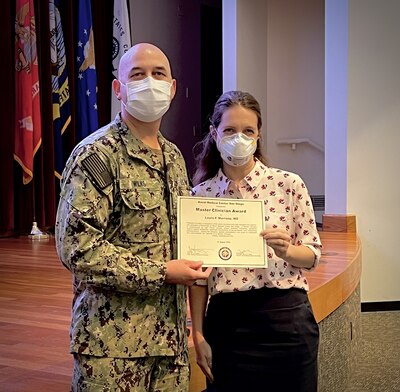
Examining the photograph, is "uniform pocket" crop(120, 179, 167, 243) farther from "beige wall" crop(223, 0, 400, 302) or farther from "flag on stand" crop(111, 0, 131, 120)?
"flag on stand" crop(111, 0, 131, 120)

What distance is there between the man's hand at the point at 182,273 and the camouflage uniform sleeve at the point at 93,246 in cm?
2

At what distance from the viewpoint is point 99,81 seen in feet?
18.6

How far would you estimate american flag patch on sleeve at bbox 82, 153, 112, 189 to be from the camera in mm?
1225

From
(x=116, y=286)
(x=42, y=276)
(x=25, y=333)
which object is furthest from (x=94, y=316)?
(x=42, y=276)

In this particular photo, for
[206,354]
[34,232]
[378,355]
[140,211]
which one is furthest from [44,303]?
[34,232]

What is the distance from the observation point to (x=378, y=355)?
3494 mm

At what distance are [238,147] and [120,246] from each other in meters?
0.40

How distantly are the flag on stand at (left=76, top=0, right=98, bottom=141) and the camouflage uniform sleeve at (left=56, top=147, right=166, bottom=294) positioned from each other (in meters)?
4.26

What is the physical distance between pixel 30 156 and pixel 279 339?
3.68 m

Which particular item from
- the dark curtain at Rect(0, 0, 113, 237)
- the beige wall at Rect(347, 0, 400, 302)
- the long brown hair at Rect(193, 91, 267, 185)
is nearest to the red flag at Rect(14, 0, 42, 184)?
the dark curtain at Rect(0, 0, 113, 237)

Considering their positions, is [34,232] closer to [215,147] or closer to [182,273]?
[215,147]

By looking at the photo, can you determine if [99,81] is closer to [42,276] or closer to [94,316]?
[42,276]
